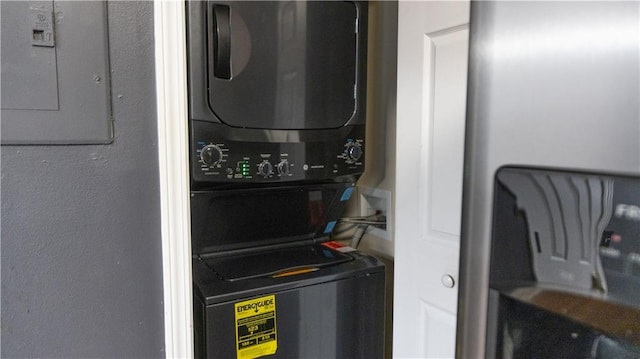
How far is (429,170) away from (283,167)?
43cm

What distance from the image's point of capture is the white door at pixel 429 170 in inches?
42.6

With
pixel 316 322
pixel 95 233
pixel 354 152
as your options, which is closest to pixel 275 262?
pixel 316 322

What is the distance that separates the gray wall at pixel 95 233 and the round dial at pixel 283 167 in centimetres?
46

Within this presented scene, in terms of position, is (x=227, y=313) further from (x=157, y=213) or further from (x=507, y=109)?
(x=507, y=109)

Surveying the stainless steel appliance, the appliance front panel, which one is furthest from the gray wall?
the stainless steel appliance

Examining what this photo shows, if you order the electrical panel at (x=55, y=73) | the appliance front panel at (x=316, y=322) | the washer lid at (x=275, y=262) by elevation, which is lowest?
the appliance front panel at (x=316, y=322)

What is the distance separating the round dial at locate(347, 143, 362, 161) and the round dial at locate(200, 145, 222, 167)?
0.43 metres

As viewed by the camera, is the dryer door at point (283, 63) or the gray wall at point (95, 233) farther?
the dryer door at point (283, 63)

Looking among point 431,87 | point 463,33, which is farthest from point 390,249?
point 463,33

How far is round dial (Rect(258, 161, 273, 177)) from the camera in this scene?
49.1 inches

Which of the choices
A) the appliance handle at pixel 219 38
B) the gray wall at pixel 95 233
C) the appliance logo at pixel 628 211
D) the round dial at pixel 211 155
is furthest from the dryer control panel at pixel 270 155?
the appliance logo at pixel 628 211

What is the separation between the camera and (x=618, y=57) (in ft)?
1.23

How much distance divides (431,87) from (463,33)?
0.51 feet

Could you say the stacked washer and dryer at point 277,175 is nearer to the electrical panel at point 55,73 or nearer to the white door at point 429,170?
the white door at point 429,170
